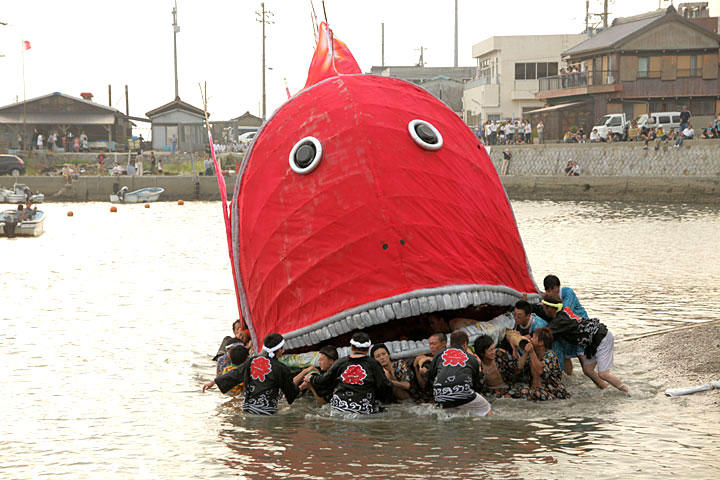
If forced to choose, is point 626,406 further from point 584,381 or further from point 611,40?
point 611,40

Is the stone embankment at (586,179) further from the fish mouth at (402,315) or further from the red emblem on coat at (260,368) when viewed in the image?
the red emblem on coat at (260,368)

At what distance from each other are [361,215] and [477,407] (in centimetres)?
238

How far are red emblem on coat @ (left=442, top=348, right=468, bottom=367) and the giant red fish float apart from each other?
1.94 ft

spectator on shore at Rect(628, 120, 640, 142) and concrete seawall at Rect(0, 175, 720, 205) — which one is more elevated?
spectator on shore at Rect(628, 120, 640, 142)

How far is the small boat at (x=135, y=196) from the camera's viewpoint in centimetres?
4881

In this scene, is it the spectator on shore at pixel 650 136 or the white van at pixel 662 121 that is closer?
the spectator on shore at pixel 650 136

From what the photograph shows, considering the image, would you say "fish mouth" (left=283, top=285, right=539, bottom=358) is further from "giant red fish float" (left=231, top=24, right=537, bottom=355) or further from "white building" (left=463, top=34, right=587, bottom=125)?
"white building" (left=463, top=34, right=587, bottom=125)

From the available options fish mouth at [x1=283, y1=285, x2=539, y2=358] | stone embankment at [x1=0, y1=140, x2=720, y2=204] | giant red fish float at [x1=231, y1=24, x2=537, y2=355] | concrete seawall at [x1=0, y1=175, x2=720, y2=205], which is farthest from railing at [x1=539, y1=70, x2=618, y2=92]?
fish mouth at [x1=283, y1=285, x2=539, y2=358]

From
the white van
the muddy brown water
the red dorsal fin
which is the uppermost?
the white van

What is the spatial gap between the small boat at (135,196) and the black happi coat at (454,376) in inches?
1649

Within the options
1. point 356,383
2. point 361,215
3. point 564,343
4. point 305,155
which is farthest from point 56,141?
point 356,383

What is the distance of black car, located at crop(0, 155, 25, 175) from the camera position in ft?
169

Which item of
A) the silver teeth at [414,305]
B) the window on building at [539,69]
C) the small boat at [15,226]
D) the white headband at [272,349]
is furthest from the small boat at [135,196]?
the silver teeth at [414,305]

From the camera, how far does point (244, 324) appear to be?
37.8ft
